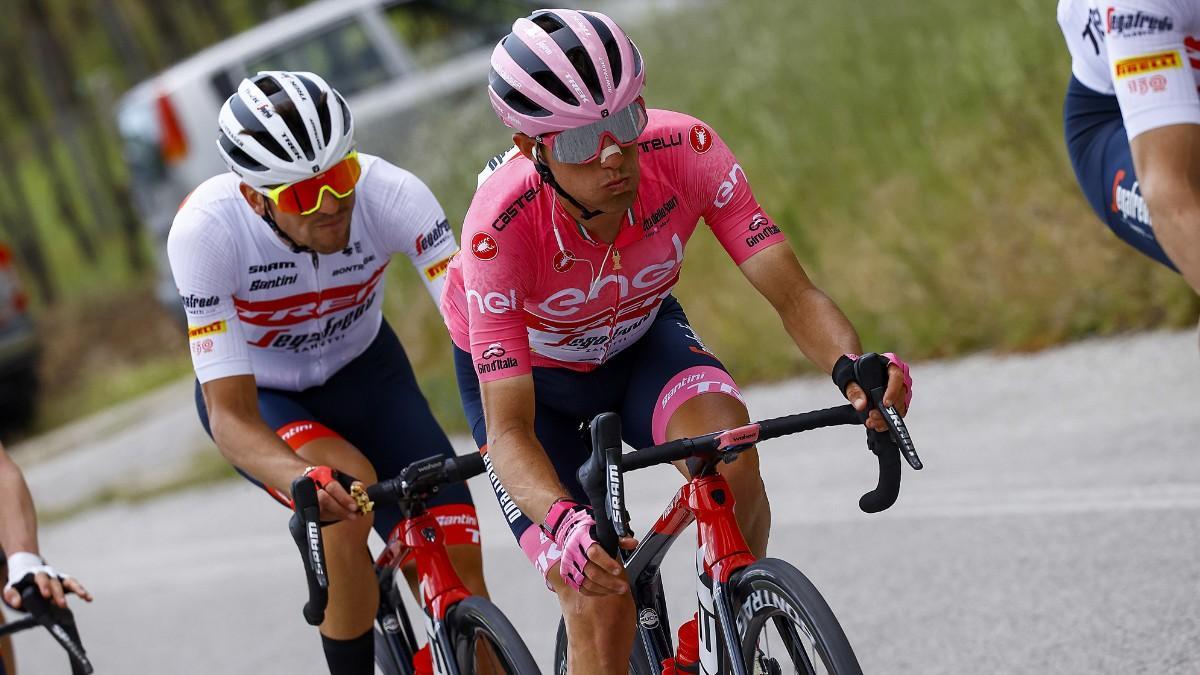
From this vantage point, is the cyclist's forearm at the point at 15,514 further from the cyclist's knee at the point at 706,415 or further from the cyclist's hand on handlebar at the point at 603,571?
the cyclist's hand on handlebar at the point at 603,571

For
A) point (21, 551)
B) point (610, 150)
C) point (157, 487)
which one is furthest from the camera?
point (157, 487)

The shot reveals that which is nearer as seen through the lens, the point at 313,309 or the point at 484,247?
the point at 484,247

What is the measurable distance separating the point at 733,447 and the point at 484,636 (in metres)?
1.13

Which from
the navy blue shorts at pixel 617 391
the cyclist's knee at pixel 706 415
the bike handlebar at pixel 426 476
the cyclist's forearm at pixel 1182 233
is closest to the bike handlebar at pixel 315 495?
the bike handlebar at pixel 426 476

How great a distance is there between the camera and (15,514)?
4.56m

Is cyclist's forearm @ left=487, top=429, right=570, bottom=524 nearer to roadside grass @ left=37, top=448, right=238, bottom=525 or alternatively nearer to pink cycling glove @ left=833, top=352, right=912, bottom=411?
pink cycling glove @ left=833, top=352, right=912, bottom=411

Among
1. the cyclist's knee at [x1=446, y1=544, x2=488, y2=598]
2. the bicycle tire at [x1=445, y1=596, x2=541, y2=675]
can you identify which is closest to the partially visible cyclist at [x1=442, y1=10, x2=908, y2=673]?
the bicycle tire at [x1=445, y1=596, x2=541, y2=675]

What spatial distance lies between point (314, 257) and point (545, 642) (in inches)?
91.3

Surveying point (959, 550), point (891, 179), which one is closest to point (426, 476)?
point (959, 550)

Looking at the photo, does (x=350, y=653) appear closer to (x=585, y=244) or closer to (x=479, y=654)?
(x=479, y=654)

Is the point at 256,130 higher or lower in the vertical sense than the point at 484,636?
higher

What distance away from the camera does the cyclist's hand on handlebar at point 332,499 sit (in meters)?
3.99

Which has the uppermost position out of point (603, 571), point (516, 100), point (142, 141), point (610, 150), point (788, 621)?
point (142, 141)

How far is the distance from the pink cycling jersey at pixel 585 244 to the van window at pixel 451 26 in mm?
9863
